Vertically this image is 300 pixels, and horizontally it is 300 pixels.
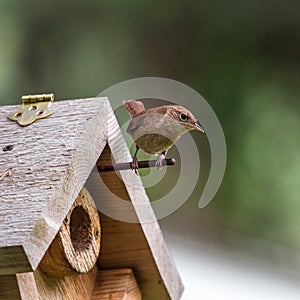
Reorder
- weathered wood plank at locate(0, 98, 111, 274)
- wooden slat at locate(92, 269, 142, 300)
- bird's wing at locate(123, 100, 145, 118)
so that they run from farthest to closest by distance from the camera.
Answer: wooden slat at locate(92, 269, 142, 300) → bird's wing at locate(123, 100, 145, 118) → weathered wood plank at locate(0, 98, 111, 274)

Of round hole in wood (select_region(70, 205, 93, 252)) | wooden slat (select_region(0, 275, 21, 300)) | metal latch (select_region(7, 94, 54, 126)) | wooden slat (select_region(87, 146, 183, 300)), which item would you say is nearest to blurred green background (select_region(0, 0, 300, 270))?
wooden slat (select_region(87, 146, 183, 300))

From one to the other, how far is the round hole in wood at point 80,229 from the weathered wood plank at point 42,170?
16 cm

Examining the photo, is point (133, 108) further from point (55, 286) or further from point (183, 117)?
point (55, 286)

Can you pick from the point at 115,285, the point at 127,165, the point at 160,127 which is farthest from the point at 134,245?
the point at 160,127

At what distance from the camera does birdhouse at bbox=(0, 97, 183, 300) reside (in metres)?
1.34

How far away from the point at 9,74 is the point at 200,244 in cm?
142

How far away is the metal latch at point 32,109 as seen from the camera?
A: 1612 mm

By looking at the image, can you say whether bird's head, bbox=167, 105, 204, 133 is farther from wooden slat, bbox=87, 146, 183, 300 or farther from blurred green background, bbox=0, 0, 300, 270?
blurred green background, bbox=0, 0, 300, 270

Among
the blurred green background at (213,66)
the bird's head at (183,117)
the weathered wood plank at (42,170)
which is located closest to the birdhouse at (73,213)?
the weathered wood plank at (42,170)

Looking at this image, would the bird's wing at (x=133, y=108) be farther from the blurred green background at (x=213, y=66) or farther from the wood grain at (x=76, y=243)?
the blurred green background at (x=213, y=66)

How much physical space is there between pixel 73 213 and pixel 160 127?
0.99ft

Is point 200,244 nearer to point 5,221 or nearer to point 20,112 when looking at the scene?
point 20,112

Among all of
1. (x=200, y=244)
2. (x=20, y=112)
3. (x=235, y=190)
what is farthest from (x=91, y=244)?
(x=235, y=190)

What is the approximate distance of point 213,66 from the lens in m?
4.22
